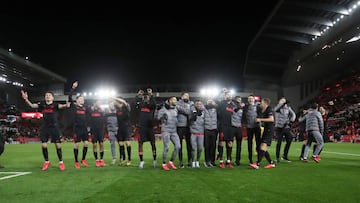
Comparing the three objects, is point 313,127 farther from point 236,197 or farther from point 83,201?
Answer: point 83,201

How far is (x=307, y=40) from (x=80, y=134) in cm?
3234

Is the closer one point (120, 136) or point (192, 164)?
point (192, 164)

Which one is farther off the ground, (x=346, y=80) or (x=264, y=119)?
(x=346, y=80)

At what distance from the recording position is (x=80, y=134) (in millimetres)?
9867

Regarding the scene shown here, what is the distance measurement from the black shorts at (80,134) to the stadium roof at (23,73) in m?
30.9

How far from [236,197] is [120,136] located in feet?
18.4

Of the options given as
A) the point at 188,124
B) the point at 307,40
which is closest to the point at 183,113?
the point at 188,124

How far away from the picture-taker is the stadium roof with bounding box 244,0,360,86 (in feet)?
92.4

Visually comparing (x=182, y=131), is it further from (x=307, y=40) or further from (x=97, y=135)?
(x=307, y=40)

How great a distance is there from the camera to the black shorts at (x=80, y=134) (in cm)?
983

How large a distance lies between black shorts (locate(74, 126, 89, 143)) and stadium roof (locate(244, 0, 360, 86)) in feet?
82.2

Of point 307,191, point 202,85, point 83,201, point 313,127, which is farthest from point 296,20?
point 83,201

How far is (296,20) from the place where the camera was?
32312 millimetres

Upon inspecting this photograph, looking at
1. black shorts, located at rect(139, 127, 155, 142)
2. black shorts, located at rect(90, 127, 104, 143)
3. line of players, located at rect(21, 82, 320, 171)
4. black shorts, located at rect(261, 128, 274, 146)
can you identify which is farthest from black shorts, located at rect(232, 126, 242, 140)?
black shorts, located at rect(90, 127, 104, 143)
